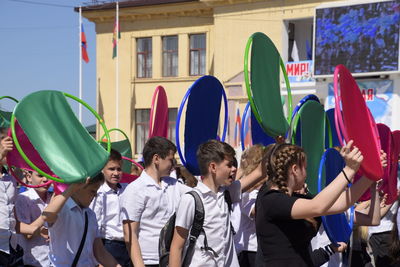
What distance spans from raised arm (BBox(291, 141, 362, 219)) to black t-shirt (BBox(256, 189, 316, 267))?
0.36 feet

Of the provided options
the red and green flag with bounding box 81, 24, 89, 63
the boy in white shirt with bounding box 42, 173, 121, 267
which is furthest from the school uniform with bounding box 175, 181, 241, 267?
the red and green flag with bounding box 81, 24, 89, 63

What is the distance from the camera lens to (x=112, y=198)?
243 inches

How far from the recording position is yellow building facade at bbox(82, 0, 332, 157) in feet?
95.0

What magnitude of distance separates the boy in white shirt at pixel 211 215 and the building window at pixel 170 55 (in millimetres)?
28079

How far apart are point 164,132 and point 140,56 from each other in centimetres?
2693

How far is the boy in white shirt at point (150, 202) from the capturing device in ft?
16.2

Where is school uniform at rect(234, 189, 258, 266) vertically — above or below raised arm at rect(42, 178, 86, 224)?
below

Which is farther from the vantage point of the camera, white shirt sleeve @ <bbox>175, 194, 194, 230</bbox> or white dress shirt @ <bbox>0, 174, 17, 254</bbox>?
white dress shirt @ <bbox>0, 174, 17, 254</bbox>

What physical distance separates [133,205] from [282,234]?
153cm

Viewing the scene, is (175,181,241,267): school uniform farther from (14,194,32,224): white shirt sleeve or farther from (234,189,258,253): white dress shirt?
(14,194,32,224): white shirt sleeve

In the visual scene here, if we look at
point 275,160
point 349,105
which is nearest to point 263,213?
point 275,160

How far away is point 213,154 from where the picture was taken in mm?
4273

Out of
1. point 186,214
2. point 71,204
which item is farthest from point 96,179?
point 186,214

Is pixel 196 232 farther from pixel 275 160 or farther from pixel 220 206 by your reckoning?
pixel 275 160
